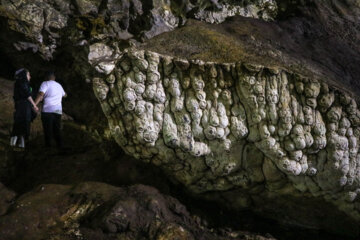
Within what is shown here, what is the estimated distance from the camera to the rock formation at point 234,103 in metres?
3.08

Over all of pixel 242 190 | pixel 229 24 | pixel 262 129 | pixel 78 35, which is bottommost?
pixel 242 190

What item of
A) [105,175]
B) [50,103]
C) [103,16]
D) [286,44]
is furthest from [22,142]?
[286,44]

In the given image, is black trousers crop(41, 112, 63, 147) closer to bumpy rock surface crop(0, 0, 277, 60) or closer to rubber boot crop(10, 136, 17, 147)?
rubber boot crop(10, 136, 17, 147)

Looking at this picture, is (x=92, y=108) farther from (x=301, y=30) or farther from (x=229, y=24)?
(x=301, y=30)

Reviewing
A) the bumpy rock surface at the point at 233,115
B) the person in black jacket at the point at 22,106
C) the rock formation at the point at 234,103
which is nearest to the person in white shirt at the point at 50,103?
the person in black jacket at the point at 22,106

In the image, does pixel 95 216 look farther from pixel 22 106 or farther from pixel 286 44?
pixel 286 44

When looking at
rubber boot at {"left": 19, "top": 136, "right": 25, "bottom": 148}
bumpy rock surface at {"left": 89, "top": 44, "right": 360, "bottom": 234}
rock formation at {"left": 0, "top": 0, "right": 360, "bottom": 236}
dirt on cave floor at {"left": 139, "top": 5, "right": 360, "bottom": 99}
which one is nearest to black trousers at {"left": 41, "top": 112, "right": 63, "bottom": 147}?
rubber boot at {"left": 19, "top": 136, "right": 25, "bottom": 148}

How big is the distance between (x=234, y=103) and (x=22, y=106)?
9.15 feet

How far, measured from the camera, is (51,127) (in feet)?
14.3

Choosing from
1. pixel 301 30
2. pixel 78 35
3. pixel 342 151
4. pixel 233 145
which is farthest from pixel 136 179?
pixel 301 30

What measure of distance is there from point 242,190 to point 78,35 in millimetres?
2591

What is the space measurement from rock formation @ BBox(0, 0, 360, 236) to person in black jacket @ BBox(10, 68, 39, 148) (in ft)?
3.19

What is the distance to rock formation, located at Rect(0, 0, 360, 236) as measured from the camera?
10.1 ft

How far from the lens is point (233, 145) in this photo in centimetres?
329
